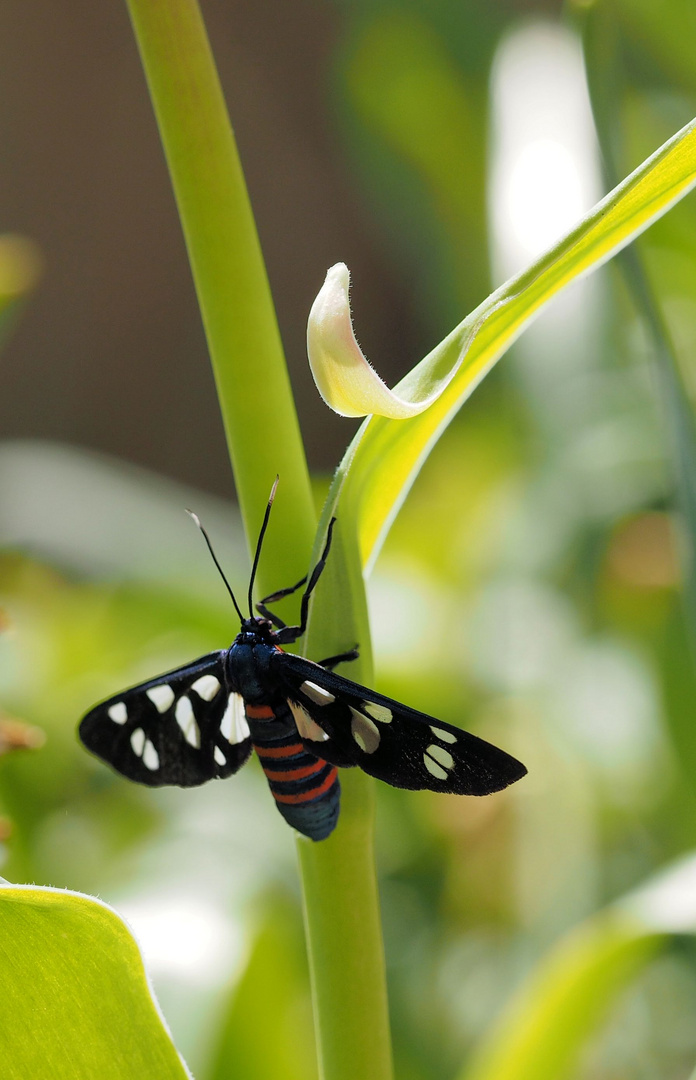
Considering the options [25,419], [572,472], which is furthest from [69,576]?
[25,419]

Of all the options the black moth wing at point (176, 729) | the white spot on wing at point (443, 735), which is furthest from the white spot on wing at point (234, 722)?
the white spot on wing at point (443, 735)

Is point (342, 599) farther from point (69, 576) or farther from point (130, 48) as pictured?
point (130, 48)

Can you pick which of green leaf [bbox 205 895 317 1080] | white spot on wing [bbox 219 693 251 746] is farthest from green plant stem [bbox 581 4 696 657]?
green leaf [bbox 205 895 317 1080]

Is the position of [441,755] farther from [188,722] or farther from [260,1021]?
[260,1021]

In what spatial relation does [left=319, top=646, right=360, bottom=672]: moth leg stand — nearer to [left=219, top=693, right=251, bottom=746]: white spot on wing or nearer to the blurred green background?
[left=219, top=693, right=251, bottom=746]: white spot on wing

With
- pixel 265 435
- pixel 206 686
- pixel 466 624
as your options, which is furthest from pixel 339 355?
pixel 466 624

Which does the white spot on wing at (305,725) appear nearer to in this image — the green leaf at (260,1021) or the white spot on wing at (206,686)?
the white spot on wing at (206,686)
